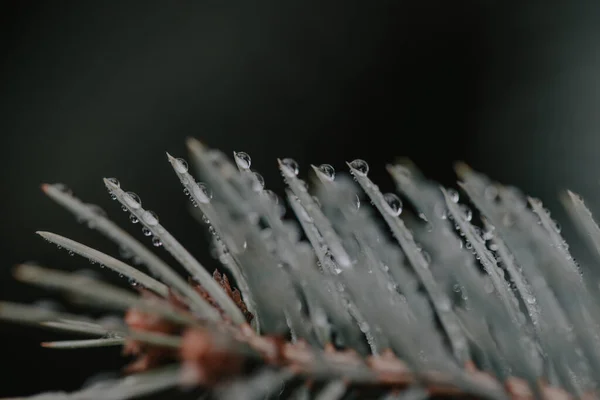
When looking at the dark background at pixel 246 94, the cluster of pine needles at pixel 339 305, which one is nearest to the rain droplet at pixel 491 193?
the cluster of pine needles at pixel 339 305

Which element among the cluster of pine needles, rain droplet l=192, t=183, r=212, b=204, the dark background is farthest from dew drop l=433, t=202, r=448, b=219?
the dark background

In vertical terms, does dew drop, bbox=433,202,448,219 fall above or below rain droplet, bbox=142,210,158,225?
below

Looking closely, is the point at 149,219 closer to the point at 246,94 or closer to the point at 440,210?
A: the point at 440,210

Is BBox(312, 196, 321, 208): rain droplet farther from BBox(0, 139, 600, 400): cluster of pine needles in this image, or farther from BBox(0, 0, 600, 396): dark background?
BBox(0, 0, 600, 396): dark background

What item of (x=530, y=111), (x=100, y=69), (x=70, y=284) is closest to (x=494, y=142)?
(x=530, y=111)

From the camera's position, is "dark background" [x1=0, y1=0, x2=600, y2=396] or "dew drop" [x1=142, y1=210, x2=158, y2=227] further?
"dark background" [x1=0, y1=0, x2=600, y2=396]

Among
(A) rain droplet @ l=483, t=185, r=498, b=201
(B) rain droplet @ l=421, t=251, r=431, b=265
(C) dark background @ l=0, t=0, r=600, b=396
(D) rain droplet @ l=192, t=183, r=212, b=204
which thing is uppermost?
(C) dark background @ l=0, t=0, r=600, b=396
